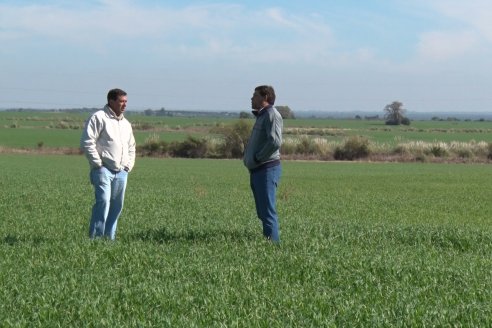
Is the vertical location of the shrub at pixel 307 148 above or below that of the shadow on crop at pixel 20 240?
below

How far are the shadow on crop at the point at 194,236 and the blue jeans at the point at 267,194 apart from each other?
1.39 ft

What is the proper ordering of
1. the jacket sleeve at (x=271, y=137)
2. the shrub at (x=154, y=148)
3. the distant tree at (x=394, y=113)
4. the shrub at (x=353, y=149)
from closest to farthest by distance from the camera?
the jacket sleeve at (x=271, y=137)
the shrub at (x=353, y=149)
the shrub at (x=154, y=148)
the distant tree at (x=394, y=113)

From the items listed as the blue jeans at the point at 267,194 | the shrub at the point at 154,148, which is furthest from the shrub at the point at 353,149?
the blue jeans at the point at 267,194

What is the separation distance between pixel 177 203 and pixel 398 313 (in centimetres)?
1402

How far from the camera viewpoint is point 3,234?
12.0 metres

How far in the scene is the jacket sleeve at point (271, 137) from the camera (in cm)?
1008

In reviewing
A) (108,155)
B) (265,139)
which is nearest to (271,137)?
(265,139)

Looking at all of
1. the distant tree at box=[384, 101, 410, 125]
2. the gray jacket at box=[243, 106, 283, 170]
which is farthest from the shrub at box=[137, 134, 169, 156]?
the distant tree at box=[384, 101, 410, 125]

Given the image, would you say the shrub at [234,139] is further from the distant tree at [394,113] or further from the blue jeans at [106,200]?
the distant tree at [394,113]

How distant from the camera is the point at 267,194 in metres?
10.5

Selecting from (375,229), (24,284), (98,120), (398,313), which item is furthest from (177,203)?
(398,313)

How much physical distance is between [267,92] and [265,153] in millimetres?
854

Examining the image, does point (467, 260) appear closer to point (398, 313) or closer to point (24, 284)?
point (398, 313)

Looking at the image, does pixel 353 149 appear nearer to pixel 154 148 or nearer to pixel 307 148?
pixel 307 148
